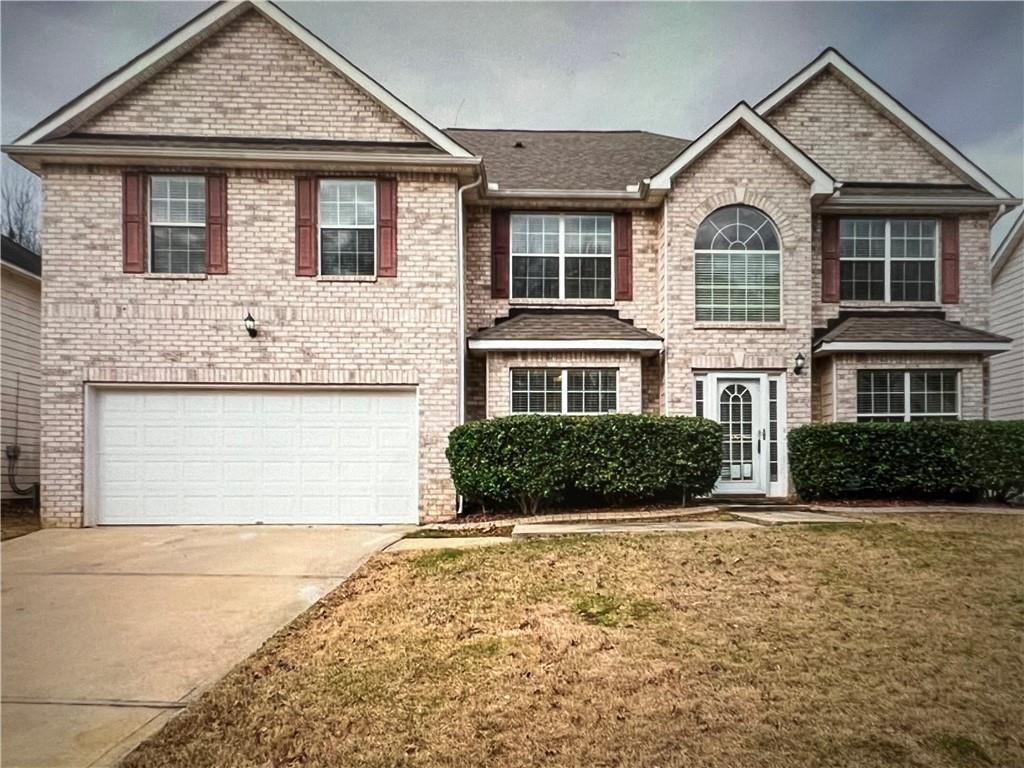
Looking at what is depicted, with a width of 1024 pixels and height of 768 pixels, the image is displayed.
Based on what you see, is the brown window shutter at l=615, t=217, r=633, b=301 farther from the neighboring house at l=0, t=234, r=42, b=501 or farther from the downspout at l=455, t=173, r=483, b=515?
the neighboring house at l=0, t=234, r=42, b=501

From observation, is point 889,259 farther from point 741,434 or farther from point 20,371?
point 20,371

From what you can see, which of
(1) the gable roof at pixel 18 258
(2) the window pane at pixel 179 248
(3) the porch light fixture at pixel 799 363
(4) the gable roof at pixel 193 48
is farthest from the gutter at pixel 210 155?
(3) the porch light fixture at pixel 799 363

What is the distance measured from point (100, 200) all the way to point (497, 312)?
6.68 metres

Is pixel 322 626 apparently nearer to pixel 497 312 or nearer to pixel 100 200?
pixel 497 312

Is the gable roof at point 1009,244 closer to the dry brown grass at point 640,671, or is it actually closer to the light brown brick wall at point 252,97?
the dry brown grass at point 640,671

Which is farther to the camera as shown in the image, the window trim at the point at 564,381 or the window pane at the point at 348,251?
the window trim at the point at 564,381

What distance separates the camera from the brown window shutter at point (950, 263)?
1157 cm

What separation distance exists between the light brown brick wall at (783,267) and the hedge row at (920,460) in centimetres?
117

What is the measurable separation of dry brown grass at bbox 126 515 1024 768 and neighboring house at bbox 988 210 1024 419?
9817 mm

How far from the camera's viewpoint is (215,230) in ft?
31.9

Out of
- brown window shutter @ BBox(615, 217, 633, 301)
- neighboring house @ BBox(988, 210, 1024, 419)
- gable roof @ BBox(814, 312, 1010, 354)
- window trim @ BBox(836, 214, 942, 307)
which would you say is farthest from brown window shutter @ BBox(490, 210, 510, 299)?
neighboring house @ BBox(988, 210, 1024, 419)

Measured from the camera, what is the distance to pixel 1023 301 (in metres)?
13.8

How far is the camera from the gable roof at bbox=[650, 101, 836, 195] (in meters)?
10.7

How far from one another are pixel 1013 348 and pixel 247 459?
16.2 m
